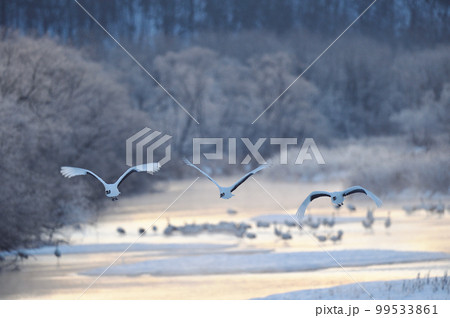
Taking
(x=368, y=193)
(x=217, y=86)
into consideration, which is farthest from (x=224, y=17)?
(x=368, y=193)

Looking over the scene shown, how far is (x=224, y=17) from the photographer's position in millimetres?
69812

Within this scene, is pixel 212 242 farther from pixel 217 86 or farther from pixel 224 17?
pixel 224 17

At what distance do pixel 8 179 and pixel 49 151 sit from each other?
6855mm

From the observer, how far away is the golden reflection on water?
25.8 m

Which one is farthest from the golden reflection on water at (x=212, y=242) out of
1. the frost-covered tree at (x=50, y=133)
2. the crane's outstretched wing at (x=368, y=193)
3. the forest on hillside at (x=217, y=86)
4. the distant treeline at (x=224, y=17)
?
the distant treeline at (x=224, y=17)

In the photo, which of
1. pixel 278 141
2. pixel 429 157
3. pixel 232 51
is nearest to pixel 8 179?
pixel 429 157

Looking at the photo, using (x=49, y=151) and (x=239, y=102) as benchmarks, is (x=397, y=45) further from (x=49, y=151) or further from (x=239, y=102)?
(x=49, y=151)

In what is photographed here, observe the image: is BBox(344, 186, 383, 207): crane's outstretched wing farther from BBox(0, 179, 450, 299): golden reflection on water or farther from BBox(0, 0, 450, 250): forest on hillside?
BBox(0, 0, 450, 250): forest on hillside

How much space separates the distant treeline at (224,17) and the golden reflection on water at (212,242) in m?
21.6

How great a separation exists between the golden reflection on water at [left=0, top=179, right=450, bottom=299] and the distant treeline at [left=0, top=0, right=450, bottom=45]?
21583 mm

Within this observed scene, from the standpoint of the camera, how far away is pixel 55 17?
216 feet

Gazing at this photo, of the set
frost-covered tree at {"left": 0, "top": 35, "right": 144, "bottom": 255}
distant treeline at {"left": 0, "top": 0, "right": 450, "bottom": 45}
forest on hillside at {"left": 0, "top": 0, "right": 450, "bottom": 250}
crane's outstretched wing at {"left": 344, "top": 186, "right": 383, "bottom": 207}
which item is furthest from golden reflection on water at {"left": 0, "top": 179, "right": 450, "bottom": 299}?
distant treeline at {"left": 0, "top": 0, "right": 450, "bottom": 45}

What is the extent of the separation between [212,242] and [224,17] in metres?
39.2
